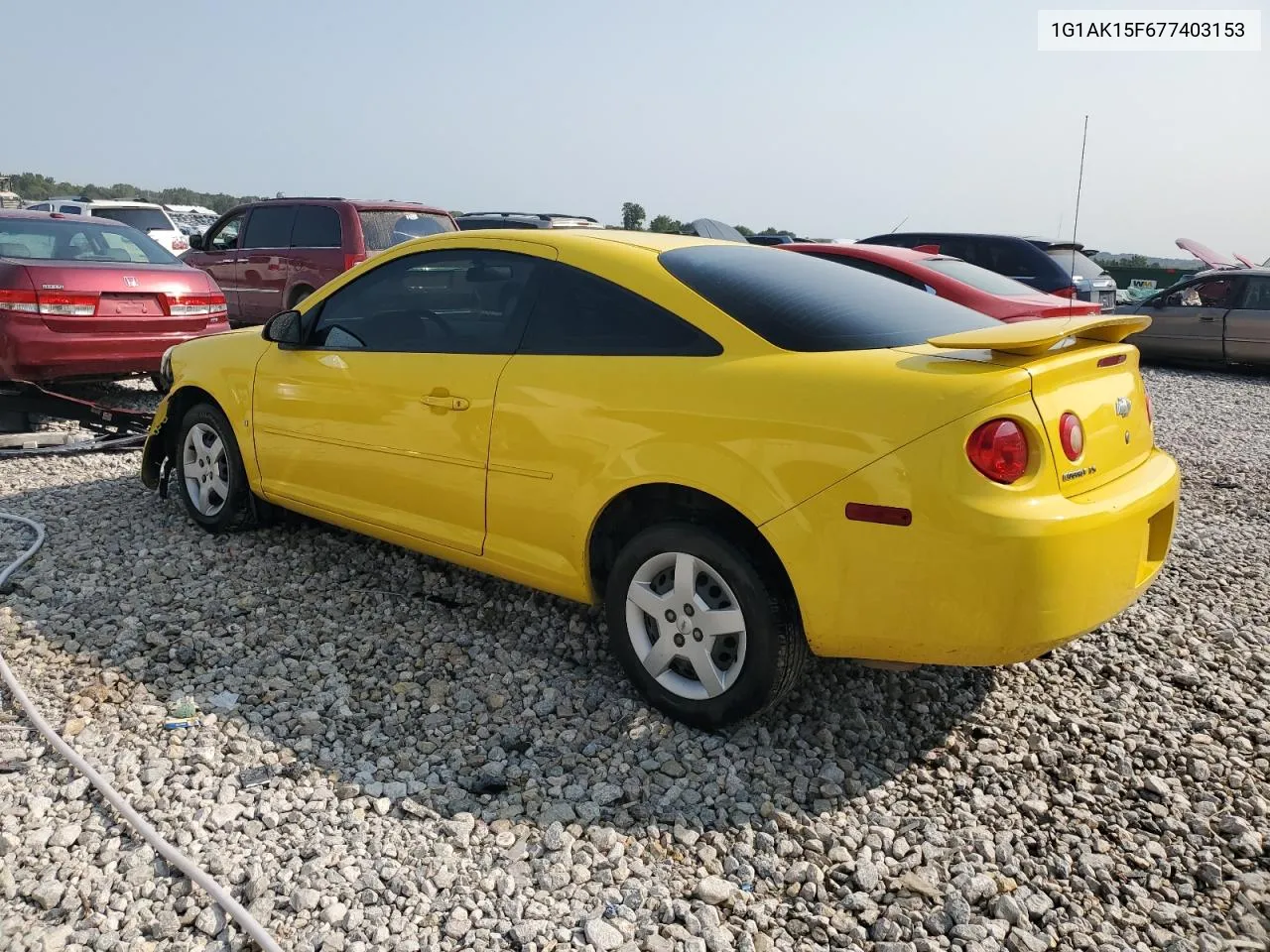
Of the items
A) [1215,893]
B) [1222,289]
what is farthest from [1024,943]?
[1222,289]

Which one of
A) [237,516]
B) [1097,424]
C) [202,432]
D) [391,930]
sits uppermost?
[1097,424]

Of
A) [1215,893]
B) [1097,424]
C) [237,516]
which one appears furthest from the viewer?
[237,516]

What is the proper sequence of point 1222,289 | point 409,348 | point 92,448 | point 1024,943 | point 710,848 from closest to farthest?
point 1024,943 → point 710,848 → point 409,348 → point 92,448 → point 1222,289

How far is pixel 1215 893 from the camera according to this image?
2533mm

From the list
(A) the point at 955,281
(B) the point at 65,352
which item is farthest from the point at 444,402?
(A) the point at 955,281

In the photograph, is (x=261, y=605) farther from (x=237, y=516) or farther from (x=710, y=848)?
(x=710, y=848)

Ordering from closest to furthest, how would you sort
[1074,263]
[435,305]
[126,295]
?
1. [435,305]
2. [126,295]
3. [1074,263]

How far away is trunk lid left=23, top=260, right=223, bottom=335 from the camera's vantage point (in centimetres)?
677

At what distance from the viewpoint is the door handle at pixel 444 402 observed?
364 cm

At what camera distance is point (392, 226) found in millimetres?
10531

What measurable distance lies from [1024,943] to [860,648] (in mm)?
840

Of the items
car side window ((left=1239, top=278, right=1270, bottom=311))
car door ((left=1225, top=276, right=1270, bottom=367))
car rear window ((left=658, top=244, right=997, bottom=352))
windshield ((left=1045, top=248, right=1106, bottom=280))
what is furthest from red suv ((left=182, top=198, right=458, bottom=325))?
car side window ((left=1239, top=278, right=1270, bottom=311))

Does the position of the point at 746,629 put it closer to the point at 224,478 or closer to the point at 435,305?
the point at 435,305

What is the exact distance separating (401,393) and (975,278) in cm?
563
